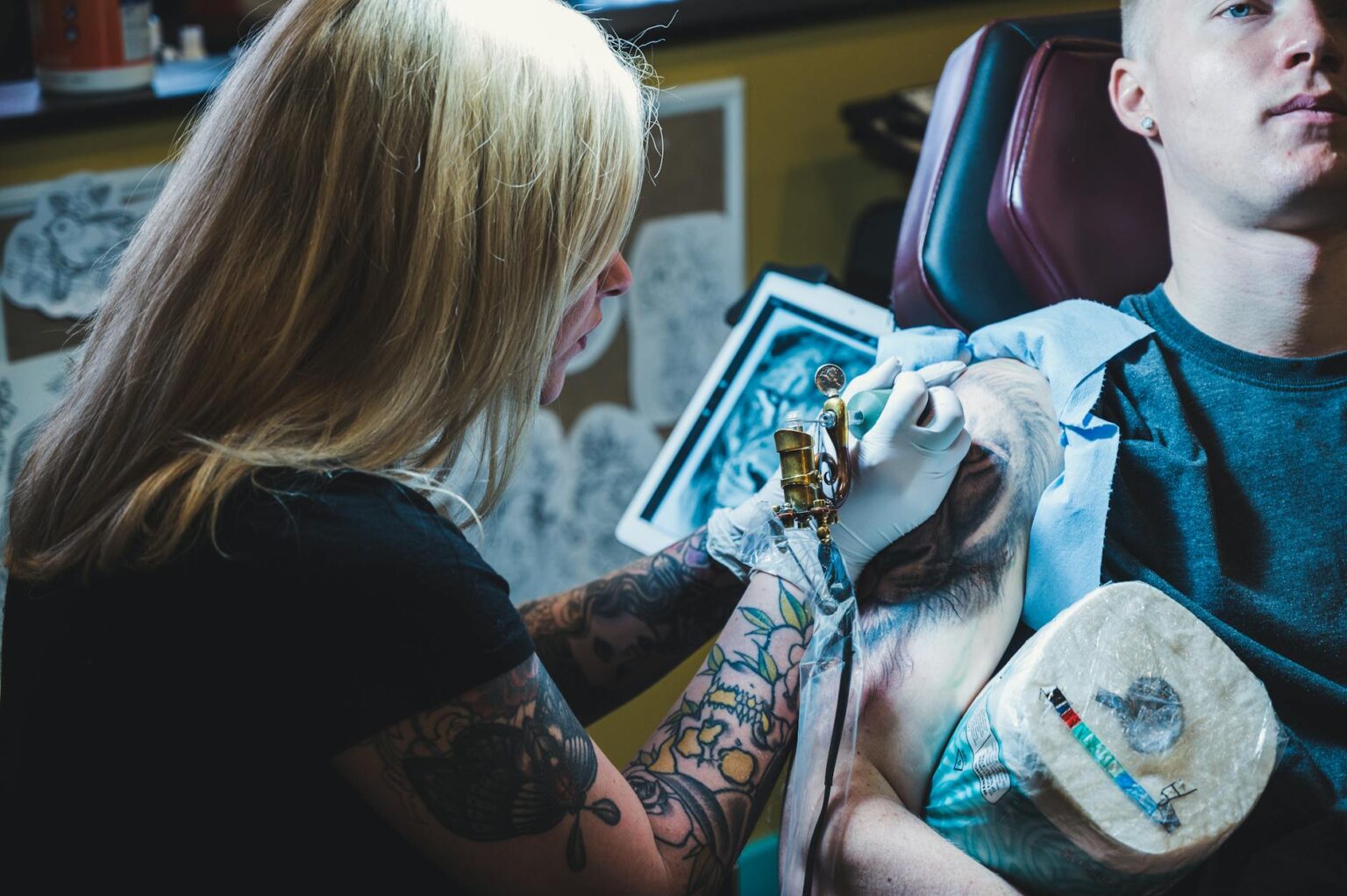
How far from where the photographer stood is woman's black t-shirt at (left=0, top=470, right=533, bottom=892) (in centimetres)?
83

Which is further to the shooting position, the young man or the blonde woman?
the young man

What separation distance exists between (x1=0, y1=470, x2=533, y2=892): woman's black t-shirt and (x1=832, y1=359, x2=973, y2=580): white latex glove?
34cm

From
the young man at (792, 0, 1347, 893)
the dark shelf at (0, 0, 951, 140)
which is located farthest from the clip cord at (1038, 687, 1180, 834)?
the dark shelf at (0, 0, 951, 140)

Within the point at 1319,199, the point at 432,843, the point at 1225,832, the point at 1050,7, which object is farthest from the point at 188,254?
the point at 1050,7

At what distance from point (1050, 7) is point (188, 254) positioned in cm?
227

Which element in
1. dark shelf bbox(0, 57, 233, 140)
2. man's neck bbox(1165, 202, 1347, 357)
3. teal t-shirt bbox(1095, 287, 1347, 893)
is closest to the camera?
teal t-shirt bbox(1095, 287, 1347, 893)

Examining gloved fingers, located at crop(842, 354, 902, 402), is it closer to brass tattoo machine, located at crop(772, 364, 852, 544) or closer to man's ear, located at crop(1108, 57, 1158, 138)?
brass tattoo machine, located at crop(772, 364, 852, 544)

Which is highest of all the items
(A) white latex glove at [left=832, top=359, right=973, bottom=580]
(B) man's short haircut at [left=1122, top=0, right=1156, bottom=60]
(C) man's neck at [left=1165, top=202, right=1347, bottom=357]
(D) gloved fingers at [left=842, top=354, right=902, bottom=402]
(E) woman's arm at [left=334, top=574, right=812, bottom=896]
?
(B) man's short haircut at [left=1122, top=0, right=1156, bottom=60]

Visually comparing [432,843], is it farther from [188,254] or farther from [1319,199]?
[1319,199]

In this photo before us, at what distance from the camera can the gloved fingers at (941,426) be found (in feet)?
3.50

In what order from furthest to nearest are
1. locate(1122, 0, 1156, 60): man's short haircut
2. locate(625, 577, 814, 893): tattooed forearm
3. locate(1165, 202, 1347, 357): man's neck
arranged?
locate(1122, 0, 1156, 60): man's short haircut → locate(1165, 202, 1347, 357): man's neck → locate(625, 577, 814, 893): tattooed forearm

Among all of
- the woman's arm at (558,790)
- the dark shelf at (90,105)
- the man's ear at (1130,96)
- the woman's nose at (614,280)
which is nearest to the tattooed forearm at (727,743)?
the woman's arm at (558,790)

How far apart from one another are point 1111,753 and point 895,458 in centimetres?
29

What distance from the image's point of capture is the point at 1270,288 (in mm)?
1239
